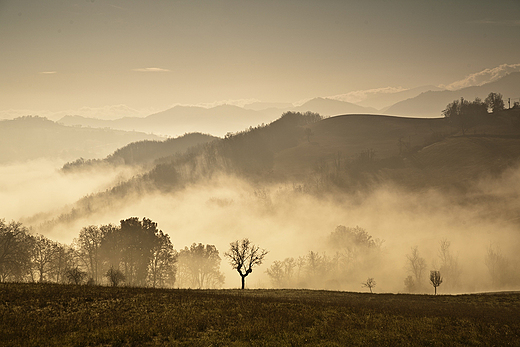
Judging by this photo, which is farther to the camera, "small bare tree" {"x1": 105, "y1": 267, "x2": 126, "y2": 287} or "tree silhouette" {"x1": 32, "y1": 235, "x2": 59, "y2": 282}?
"tree silhouette" {"x1": 32, "y1": 235, "x2": 59, "y2": 282}

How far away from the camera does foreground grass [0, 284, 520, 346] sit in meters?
18.2

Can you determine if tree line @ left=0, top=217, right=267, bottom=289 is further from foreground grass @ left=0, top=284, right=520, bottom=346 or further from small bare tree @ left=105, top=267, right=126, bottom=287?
foreground grass @ left=0, top=284, right=520, bottom=346

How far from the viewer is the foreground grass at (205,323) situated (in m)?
18.2

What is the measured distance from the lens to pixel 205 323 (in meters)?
21.1

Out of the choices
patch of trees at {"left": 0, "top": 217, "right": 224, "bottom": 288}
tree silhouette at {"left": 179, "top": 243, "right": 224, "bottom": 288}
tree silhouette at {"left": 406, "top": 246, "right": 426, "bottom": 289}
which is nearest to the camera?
patch of trees at {"left": 0, "top": 217, "right": 224, "bottom": 288}

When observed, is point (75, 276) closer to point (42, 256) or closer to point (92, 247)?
point (42, 256)

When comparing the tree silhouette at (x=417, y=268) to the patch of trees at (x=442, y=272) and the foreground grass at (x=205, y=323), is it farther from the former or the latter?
the foreground grass at (x=205, y=323)

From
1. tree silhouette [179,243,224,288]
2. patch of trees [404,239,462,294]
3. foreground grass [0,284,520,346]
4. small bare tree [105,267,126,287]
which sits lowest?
patch of trees [404,239,462,294]

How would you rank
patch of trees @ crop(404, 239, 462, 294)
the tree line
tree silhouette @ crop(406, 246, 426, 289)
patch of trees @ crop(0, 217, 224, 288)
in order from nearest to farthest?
the tree line → patch of trees @ crop(0, 217, 224, 288) → patch of trees @ crop(404, 239, 462, 294) → tree silhouette @ crop(406, 246, 426, 289)

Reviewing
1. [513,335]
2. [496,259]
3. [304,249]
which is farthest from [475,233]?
[513,335]

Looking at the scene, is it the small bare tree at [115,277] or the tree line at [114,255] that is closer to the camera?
the small bare tree at [115,277]

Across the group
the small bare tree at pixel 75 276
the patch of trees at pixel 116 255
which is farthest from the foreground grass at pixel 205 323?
the patch of trees at pixel 116 255

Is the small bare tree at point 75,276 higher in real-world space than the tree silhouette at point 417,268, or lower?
higher

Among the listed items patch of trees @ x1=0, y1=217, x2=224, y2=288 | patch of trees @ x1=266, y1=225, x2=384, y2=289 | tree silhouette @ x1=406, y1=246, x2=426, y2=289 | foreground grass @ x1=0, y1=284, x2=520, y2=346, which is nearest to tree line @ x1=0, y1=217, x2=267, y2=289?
patch of trees @ x1=0, y1=217, x2=224, y2=288
